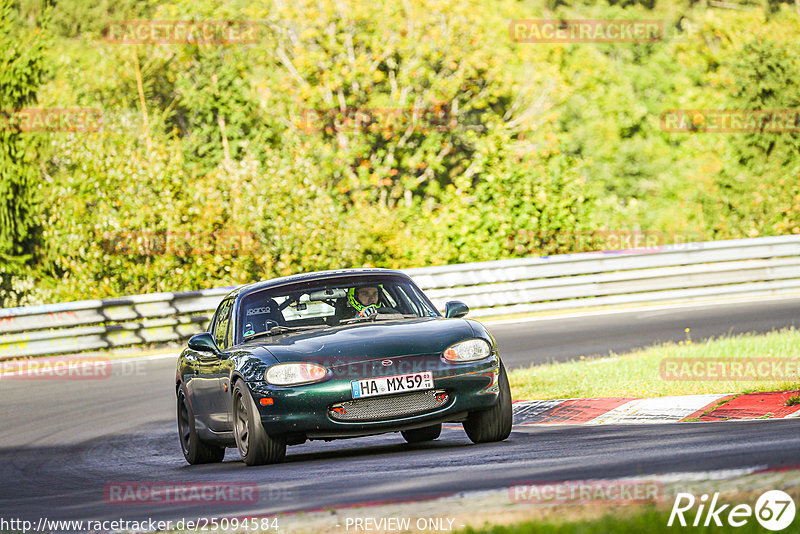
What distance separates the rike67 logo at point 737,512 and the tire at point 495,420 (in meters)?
3.73

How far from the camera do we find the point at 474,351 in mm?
8188

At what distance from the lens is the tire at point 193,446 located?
31.4 feet

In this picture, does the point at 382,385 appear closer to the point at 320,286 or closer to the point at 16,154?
the point at 320,286

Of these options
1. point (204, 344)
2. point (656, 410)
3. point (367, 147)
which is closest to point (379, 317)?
point (204, 344)

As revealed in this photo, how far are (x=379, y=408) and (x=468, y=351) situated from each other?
77 cm

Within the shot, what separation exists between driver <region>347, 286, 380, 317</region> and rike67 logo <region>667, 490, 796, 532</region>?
4777mm

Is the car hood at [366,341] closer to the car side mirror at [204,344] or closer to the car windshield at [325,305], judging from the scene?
the car windshield at [325,305]

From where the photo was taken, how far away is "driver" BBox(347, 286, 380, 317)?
30.2 feet

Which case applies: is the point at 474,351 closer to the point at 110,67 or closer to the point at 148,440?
the point at 148,440

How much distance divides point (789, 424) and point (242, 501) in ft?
12.4

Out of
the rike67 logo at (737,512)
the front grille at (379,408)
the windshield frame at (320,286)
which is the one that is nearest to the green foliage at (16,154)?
the windshield frame at (320,286)

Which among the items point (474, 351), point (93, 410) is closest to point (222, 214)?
point (93, 410)

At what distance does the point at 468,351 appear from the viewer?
8156 millimetres

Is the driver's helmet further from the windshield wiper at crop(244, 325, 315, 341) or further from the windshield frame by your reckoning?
the windshield wiper at crop(244, 325, 315, 341)
